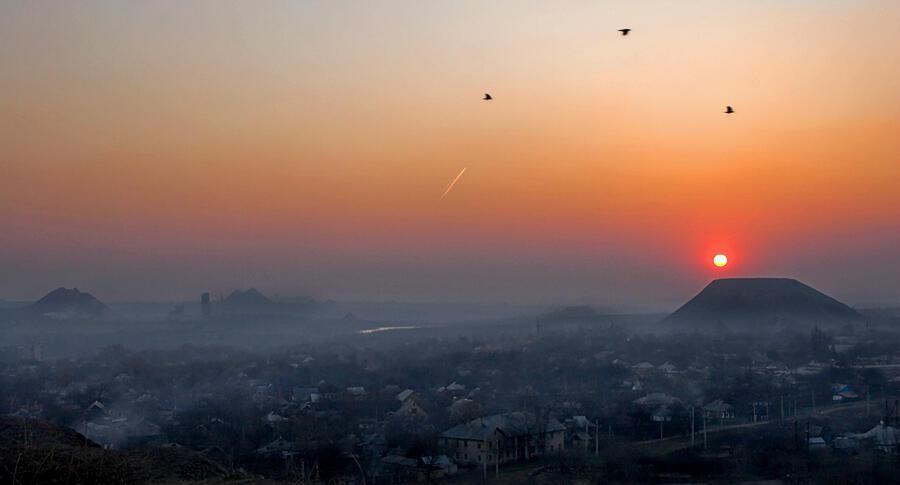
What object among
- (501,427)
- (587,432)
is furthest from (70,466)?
(587,432)

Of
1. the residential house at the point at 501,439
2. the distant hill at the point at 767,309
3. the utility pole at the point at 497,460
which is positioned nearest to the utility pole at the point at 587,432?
the residential house at the point at 501,439

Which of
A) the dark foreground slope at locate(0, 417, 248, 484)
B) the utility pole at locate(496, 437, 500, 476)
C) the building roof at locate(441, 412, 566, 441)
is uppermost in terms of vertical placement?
the dark foreground slope at locate(0, 417, 248, 484)

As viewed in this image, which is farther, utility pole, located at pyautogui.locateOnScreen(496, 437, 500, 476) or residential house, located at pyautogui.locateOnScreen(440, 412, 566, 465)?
residential house, located at pyautogui.locateOnScreen(440, 412, 566, 465)

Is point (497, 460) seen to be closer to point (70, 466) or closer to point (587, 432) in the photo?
point (587, 432)

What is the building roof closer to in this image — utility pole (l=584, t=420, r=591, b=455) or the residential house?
the residential house

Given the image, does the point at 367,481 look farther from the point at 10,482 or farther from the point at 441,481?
the point at 10,482

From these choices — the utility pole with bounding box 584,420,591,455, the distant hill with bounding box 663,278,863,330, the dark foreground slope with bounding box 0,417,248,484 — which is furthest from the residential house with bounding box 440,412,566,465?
the distant hill with bounding box 663,278,863,330

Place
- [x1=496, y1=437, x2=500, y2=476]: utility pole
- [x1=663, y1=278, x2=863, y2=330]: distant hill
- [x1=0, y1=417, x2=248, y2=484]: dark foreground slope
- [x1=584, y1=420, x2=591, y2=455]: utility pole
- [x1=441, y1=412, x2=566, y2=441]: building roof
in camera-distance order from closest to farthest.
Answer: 1. [x1=0, y1=417, x2=248, y2=484]: dark foreground slope
2. [x1=496, y1=437, x2=500, y2=476]: utility pole
3. [x1=441, y1=412, x2=566, y2=441]: building roof
4. [x1=584, y1=420, x2=591, y2=455]: utility pole
5. [x1=663, y1=278, x2=863, y2=330]: distant hill

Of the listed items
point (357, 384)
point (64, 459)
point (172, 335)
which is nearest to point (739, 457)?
point (64, 459)
